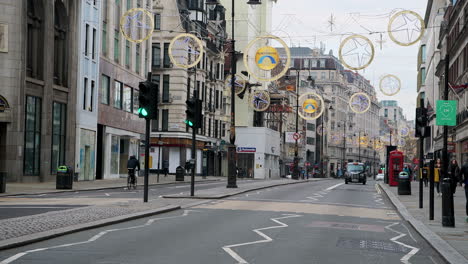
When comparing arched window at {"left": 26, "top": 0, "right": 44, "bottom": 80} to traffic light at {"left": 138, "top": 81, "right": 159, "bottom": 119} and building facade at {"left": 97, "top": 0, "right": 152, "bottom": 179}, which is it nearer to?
building facade at {"left": 97, "top": 0, "right": 152, "bottom": 179}

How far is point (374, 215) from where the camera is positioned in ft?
70.5

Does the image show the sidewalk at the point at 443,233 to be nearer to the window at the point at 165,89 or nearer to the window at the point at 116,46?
the window at the point at 116,46

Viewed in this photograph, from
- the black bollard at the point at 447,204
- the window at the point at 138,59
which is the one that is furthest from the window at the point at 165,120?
the black bollard at the point at 447,204

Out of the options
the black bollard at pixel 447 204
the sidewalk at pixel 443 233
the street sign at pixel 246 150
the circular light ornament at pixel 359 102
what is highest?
the circular light ornament at pixel 359 102

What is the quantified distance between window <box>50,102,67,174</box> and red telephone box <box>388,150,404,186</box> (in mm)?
20931

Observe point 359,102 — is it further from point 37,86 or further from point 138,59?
point 138,59

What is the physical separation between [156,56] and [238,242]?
58.9 metres

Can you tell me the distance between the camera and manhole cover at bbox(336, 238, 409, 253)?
41.6 feet

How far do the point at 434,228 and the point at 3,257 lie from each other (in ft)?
33.4

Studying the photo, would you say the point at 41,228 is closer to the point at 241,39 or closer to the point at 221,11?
the point at 221,11

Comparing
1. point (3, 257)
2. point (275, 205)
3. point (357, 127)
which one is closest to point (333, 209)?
point (275, 205)

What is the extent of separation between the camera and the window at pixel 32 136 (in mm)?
39344

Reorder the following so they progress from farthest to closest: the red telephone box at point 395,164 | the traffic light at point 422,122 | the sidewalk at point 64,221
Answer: the red telephone box at point 395,164, the traffic light at point 422,122, the sidewalk at point 64,221

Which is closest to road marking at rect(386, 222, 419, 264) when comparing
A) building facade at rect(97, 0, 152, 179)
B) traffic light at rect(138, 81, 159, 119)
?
traffic light at rect(138, 81, 159, 119)
